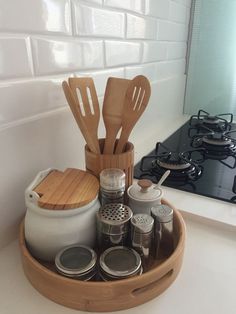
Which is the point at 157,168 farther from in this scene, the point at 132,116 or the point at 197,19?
the point at 197,19

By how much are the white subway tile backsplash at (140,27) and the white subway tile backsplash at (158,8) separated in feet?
0.09

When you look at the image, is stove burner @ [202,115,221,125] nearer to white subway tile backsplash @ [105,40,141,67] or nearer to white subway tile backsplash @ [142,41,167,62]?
white subway tile backsplash @ [142,41,167,62]

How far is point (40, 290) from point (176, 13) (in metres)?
1.15

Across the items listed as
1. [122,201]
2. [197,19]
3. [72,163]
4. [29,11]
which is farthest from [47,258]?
[197,19]

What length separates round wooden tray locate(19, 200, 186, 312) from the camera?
40cm

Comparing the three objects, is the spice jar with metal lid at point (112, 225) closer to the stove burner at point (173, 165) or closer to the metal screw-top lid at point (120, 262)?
the metal screw-top lid at point (120, 262)

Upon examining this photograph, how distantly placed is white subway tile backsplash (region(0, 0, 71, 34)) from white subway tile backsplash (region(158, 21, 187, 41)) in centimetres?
57

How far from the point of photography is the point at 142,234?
0.46 meters

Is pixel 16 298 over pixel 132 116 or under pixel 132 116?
under

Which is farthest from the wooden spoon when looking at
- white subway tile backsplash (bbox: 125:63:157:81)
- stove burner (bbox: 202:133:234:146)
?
stove burner (bbox: 202:133:234:146)

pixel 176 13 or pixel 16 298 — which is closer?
pixel 16 298

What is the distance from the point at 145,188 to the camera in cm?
52

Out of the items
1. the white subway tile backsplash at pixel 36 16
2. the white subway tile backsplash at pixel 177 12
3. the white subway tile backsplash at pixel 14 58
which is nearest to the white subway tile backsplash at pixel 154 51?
the white subway tile backsplash at pixel 177 12

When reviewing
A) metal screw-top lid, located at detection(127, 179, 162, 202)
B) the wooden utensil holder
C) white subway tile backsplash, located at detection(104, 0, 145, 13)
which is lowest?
metal screw-top lid, located at detection(127, 179, 162, 202)
